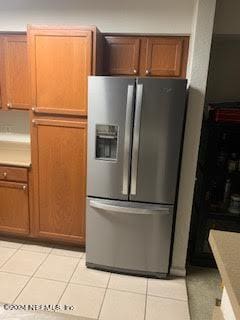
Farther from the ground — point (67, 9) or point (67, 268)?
point (67, 9)

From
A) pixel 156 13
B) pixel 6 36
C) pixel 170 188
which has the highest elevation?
pixel 156 13

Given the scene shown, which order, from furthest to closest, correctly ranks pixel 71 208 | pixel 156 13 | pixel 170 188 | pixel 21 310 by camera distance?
pixel 71 208, pixel 156 13, pixel 170 188, pixel 21 310

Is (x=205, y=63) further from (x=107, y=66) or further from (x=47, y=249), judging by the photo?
(x=47, y=249)

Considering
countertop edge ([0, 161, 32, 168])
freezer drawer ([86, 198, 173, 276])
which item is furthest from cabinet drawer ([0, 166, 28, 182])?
freezer drawer ([86, 198, 173, 276])

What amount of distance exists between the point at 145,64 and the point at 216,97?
2.83ft

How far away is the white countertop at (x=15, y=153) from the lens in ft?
8.20

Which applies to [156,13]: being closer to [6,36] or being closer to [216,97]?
[216,97]

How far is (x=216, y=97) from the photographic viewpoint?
Answer: 277cm

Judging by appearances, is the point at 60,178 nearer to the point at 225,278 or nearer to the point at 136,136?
the point at 136,136

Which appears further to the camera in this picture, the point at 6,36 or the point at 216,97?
the point at 216,97

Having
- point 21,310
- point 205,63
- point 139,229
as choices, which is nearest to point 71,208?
point 139,229

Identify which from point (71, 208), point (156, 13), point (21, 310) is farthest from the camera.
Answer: point (71, 208)

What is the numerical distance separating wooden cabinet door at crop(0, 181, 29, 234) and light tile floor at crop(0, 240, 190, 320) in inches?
9.2

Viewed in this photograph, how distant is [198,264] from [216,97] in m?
1.66
